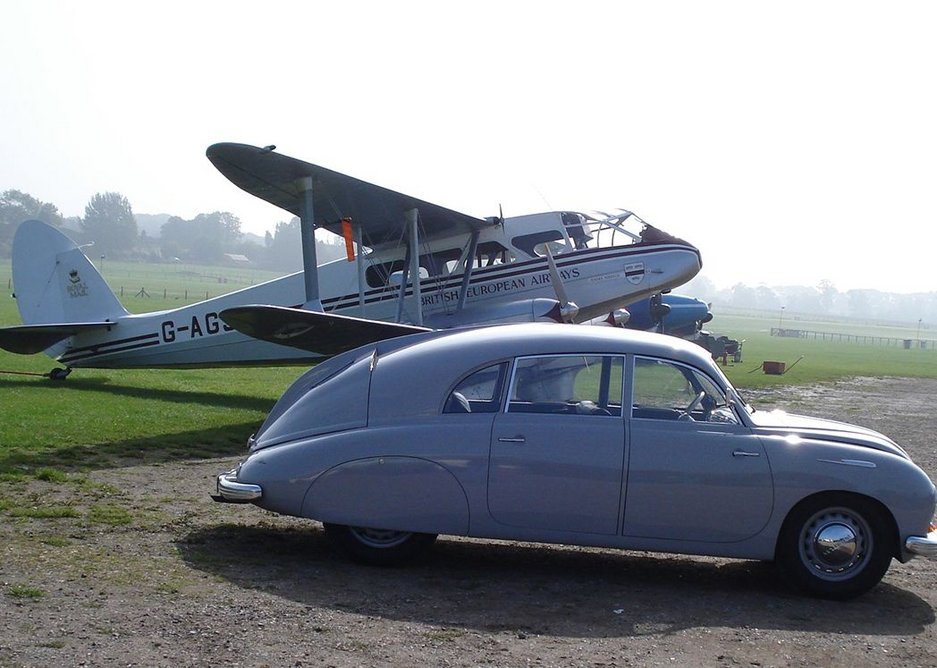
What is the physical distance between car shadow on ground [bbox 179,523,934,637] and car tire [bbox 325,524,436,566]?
0.07 meters

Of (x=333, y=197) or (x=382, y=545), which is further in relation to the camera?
(x=333, y=197)

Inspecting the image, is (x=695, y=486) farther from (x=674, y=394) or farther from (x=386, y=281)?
(x=386, y=281)

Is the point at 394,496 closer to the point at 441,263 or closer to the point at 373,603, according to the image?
the point at 373,603

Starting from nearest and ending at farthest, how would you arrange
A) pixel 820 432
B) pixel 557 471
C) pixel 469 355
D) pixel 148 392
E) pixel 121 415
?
pixel 557 471 → pixel 820 432 → pixel 469 355 → pixel 121 415 → pixel 148 392

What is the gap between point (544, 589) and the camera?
611cm

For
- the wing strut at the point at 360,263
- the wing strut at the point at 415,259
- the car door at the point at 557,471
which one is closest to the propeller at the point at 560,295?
the wing strut at the point at 415,259

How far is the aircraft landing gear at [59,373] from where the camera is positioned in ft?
57.9

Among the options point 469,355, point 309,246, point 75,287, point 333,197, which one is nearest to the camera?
point 469,355

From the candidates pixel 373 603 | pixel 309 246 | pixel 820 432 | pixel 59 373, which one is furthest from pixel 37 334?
pixel 820 432

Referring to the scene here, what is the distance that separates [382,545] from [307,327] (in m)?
7.41

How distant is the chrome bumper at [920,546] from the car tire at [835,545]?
0.11 meters

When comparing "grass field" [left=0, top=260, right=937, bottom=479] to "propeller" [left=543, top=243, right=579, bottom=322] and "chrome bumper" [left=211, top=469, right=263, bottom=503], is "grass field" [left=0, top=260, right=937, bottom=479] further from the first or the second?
"propeller" [left=543, top=243, right=579, bottom=322]

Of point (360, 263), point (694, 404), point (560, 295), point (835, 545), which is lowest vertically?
point (835, 545)

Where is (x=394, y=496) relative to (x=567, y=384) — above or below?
below
